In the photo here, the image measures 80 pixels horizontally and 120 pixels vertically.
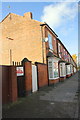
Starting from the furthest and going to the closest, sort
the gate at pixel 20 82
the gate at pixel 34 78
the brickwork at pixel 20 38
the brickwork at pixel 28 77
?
the brickwork at pixel 20 38 → the gate at pixel 34 78 → the brickwork at pixel 28 77 → the gate at pixel 20 82

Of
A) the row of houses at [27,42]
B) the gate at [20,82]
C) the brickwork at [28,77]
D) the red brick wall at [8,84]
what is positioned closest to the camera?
the red brick wall at [8,84]

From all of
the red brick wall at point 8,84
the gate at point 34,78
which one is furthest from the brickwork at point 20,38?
the red brick wall at point 8,84

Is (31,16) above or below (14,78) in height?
above

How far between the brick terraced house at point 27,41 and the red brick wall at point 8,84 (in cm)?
655

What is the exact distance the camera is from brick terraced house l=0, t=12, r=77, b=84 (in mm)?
13388

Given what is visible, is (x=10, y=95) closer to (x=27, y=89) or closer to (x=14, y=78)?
(x=14, y=78)

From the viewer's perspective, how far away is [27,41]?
14297mm

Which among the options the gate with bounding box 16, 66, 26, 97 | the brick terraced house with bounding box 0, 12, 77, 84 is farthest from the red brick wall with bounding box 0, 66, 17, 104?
the brick terraced house with bounding box 0, 12, 77, 84

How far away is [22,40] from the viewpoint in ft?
48.4

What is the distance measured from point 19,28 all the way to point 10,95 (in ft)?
34.9

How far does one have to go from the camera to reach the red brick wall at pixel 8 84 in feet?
20.9

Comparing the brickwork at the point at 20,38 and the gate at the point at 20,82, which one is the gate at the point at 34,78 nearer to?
the gate at the point at 20,82

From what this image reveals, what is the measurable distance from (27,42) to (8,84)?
8.41m

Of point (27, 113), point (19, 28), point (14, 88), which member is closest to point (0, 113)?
point (27, 113)
